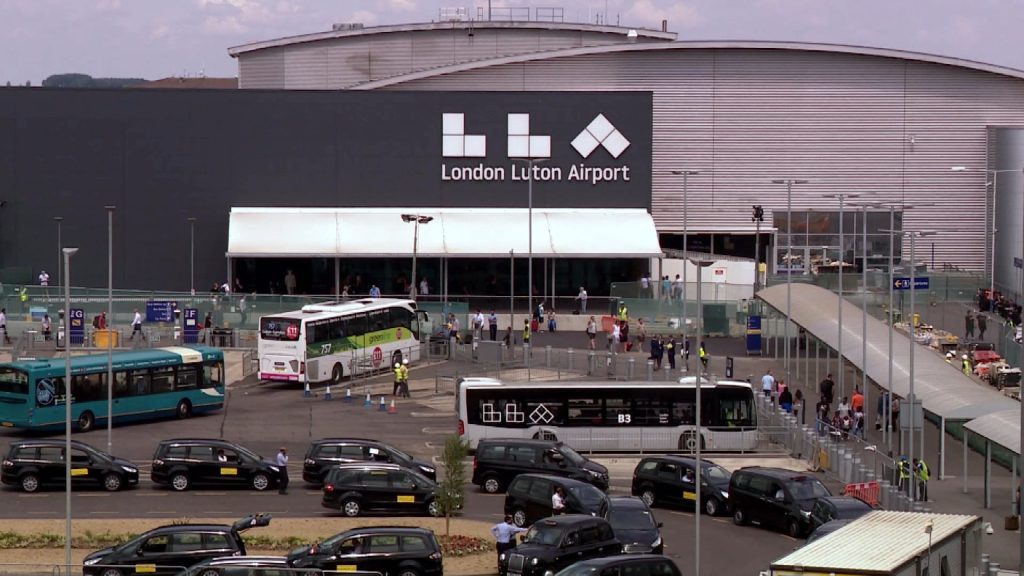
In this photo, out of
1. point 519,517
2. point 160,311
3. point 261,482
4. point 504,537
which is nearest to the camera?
point 504,537

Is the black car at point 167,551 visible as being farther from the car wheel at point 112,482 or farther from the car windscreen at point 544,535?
the car wheel at point 112,482

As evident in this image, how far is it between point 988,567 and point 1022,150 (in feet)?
214

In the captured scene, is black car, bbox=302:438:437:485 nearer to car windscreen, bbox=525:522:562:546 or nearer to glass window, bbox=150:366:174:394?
car windscreen, bbox=525:522:562:546

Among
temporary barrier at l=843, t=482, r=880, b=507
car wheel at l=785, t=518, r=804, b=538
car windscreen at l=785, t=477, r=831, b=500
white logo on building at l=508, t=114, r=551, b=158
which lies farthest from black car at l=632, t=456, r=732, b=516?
white logo on building at l=508, t=114, r=551, b=158

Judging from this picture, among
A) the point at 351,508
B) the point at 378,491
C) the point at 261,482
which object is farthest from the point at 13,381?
the point at 378,491

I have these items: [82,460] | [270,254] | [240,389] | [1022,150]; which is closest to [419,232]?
[270,254]

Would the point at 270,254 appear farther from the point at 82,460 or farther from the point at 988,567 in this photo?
the point at 988,567

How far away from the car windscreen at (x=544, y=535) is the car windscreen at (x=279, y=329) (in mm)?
26272

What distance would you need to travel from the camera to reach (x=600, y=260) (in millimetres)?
80375

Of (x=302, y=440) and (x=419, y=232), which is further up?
A: (x=419, y=232)

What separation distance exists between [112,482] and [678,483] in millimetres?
12978

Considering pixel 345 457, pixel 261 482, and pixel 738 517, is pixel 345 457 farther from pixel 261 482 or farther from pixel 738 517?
pixel 738 517

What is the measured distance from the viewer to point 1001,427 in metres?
36.9

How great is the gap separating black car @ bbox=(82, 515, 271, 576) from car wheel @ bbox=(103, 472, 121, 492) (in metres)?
9.38
